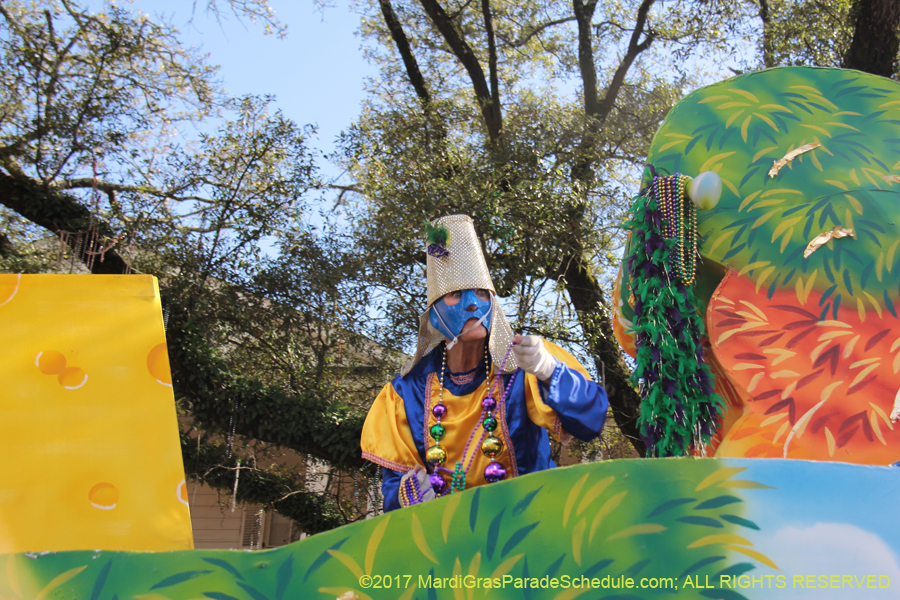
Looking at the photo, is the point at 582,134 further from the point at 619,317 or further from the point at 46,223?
the point at 46,223

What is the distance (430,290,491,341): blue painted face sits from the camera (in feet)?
8.32

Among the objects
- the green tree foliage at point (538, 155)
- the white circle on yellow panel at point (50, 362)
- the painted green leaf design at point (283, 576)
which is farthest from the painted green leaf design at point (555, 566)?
the green tree foliage at point (538, 155)

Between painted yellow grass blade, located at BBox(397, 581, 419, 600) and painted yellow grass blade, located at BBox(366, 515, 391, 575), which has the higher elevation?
painted yellow grass blade, located at BBox(366, 515, 391, 575)

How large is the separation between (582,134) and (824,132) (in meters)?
4.75

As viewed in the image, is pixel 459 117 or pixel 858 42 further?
pixel 459 117

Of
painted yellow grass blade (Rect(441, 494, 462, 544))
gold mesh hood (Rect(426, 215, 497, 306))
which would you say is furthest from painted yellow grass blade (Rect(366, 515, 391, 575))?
gold mesh hood (Rect(426, 215, 497, 306))

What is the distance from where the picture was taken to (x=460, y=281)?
8.50 feet

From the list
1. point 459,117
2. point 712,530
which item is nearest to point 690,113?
point 712,530

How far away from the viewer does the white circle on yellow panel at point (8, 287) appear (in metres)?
1.99

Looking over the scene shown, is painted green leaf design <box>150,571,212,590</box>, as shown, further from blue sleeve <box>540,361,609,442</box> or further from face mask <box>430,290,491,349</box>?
face mask <box>430,290,491,349</box>

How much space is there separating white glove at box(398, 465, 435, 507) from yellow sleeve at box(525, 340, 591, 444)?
44cm

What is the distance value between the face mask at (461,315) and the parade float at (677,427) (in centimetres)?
49

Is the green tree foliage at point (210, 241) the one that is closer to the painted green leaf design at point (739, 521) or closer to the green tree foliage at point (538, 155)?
the green tree foliage at point (538, 155)

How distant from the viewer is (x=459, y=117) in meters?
7.29
